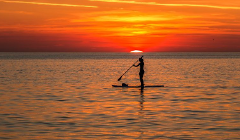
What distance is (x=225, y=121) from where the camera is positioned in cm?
1631

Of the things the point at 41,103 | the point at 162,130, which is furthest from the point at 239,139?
the point at 41,103

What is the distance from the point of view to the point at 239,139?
13.1m

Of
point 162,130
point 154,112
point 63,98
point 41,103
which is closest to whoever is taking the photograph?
point 162,130

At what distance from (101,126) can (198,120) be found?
399 centimetres

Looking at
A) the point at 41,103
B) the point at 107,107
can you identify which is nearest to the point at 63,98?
the point at 41,103

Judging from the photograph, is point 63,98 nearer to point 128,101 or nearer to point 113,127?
point 128,101

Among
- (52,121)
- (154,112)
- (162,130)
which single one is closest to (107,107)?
(154,112)

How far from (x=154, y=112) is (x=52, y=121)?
15.7 ft

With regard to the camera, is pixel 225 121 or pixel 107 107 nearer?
pixel 225 121

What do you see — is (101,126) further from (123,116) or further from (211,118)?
(211,118)

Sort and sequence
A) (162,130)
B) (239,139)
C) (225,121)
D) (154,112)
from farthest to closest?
(154,112) → (225,121) → (162,130) → (239,139)

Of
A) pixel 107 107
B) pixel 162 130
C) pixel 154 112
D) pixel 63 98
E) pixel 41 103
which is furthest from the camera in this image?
pixel 63 98

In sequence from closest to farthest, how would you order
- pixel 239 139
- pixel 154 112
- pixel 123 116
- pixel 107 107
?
pixel 239 139
pixel 123 116
pixel 154 112
pixel 107 107

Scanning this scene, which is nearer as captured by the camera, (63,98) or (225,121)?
(225,121)
